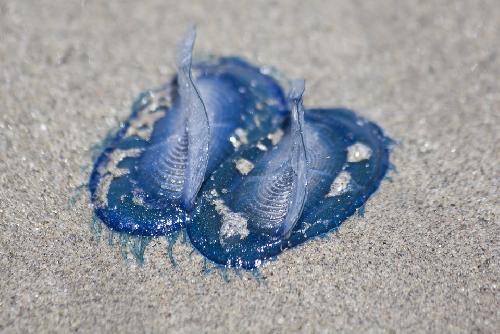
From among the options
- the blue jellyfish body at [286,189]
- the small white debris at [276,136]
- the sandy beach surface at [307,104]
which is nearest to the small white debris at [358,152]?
the blue jellyfish body at [286,189]

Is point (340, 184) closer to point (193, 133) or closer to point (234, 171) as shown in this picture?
point (234, 171)

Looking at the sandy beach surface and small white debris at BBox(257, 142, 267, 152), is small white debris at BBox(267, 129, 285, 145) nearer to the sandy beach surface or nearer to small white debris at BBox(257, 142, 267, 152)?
small white debris at BBox(257, 142, 267, 152)

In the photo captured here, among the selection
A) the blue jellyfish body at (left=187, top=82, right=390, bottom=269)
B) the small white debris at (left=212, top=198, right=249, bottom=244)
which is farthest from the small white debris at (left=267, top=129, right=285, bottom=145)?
the small white debris at (left=212, top=198, right=249, bottom=244)

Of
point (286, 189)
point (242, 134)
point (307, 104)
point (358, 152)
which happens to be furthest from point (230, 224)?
point (307, 104)

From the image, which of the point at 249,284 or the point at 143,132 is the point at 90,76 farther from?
the point at 249,284

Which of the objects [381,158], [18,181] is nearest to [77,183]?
[18,181]

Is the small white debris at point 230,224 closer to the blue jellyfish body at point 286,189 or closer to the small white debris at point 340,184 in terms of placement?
the blue jellyfish body at point 286,189
